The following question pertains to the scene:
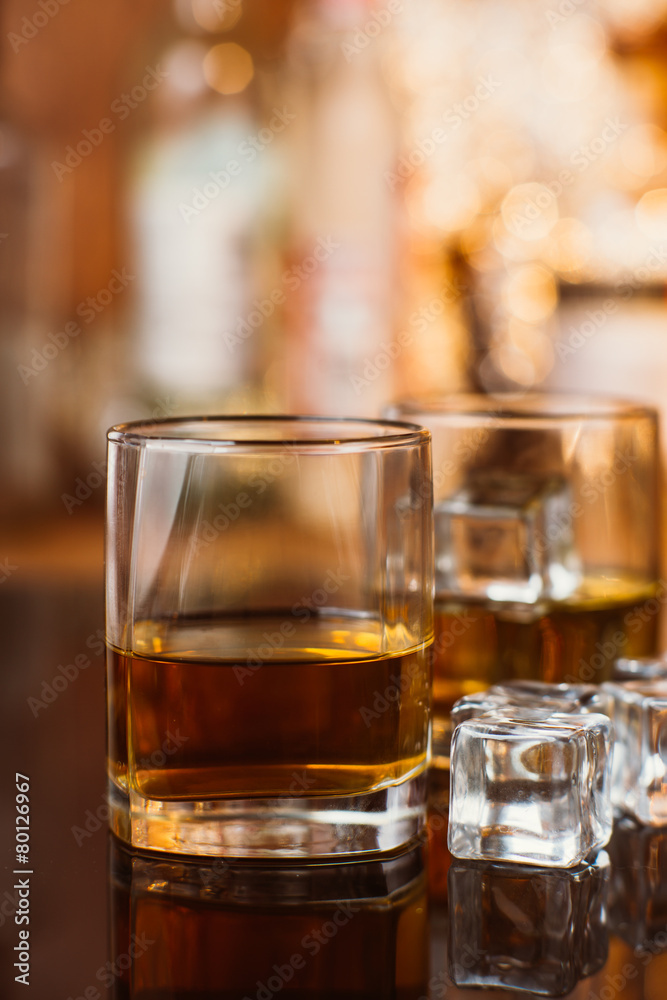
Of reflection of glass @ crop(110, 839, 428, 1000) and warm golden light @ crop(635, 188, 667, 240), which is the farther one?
warm golden light @ crop(635, 188, 667, 240)

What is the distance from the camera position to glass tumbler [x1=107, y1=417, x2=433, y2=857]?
0.37 meters

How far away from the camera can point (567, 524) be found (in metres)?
0.52

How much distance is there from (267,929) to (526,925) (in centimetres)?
7

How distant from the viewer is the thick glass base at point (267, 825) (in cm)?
37

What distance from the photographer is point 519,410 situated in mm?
552

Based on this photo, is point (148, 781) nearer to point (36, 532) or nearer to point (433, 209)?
point (36, 532)

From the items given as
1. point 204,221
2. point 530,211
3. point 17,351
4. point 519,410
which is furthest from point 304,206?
point 519,410

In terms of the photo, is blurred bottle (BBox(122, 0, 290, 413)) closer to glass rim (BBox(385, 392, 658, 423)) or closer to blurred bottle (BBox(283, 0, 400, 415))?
blurred bottle (BBox(283, 0, 400, 415))

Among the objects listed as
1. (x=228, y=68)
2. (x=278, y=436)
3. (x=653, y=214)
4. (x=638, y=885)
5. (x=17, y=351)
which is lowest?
(x=638, y=885)

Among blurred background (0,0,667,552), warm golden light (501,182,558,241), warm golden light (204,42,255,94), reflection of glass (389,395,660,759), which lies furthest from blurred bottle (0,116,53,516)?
reflection of glass (389,395,660,759)

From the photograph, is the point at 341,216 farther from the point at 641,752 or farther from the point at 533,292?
the point at 641,752

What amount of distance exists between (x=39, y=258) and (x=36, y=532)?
36cm

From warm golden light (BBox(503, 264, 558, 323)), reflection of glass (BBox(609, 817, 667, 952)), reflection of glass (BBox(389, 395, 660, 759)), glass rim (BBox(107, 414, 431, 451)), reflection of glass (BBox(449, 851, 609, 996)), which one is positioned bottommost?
reflection of glass (BBox(609, 817, 667, 952))

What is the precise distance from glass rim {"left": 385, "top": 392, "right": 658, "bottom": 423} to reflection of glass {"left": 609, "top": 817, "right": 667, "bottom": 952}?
178 mm
